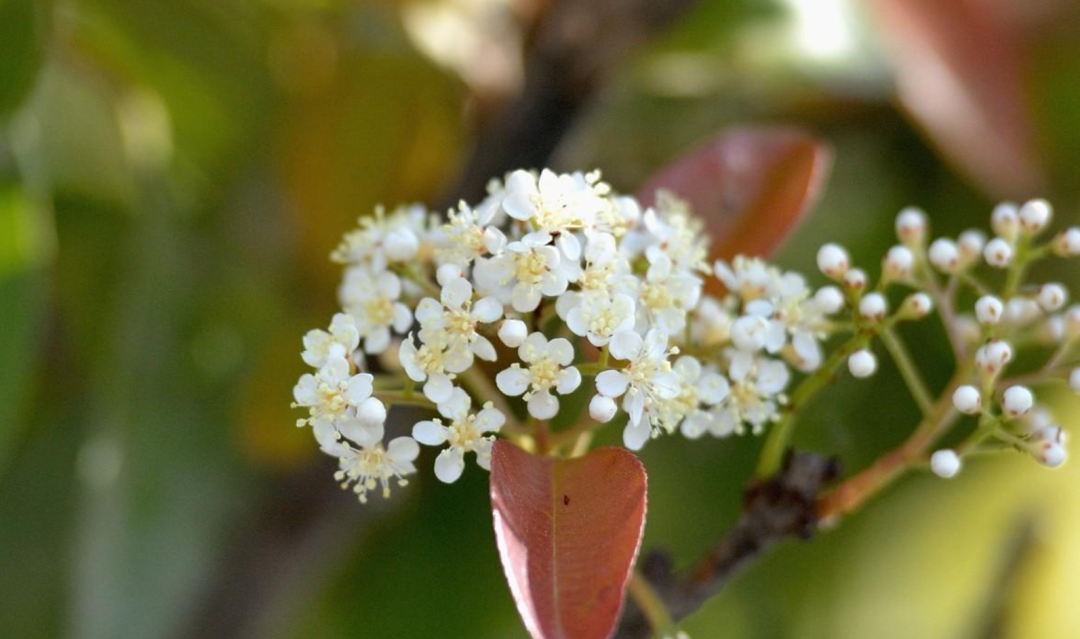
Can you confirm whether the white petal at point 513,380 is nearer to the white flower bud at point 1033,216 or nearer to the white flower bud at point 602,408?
the white flower bud at point 602,408

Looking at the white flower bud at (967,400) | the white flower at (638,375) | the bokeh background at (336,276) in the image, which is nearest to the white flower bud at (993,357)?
the white flower bud at (967,400)

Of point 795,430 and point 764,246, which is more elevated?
point 764,246

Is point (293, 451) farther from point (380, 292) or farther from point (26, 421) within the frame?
point (380, 292)

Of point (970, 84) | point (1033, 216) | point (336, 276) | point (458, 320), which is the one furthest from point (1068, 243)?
point (336, 276)

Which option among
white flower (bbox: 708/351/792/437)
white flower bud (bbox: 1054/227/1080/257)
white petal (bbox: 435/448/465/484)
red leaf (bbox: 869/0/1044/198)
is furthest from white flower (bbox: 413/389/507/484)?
red leaf (bbox: 869/0/1044/198)

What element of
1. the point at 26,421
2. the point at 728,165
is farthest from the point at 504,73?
the point at 26,421

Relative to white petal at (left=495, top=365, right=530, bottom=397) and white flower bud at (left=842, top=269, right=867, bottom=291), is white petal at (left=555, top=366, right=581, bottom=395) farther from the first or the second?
white flower bud at (left=842, top=269, right=867, bottom=291)
